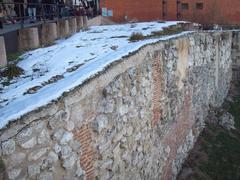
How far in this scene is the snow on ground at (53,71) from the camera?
4.89 metres

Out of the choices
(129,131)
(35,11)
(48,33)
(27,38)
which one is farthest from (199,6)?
(129,131)

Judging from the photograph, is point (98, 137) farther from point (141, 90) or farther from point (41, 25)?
point (41, 25)

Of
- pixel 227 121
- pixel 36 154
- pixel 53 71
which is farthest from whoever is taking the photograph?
pixel 227 121

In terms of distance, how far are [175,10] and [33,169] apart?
2026 centimetres

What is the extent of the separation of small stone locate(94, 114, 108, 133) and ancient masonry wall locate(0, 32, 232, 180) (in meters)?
0.01

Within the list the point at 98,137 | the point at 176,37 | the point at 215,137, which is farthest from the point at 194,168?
→ the point at 98,137

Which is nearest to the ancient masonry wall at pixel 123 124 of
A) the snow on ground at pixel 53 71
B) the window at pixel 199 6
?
the snow on ground at pixel 53 71

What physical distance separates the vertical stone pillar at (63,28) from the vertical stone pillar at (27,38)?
6.54ft

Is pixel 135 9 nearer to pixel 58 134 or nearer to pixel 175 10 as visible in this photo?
pixel 175 10

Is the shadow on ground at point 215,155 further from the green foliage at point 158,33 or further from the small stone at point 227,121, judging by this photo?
the green foliage at point 158,33

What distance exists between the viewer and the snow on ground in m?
4.89

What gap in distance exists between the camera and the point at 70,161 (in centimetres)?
507

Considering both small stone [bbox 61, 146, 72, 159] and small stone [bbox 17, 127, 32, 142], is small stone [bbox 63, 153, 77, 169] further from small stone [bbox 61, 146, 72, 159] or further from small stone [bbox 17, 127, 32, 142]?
small stone [bbox 17, 127, 32, 142]

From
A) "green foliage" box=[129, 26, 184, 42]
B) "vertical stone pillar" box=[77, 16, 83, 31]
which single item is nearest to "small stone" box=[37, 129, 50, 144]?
"green foliage" box=[129, 26, 184, 42]
